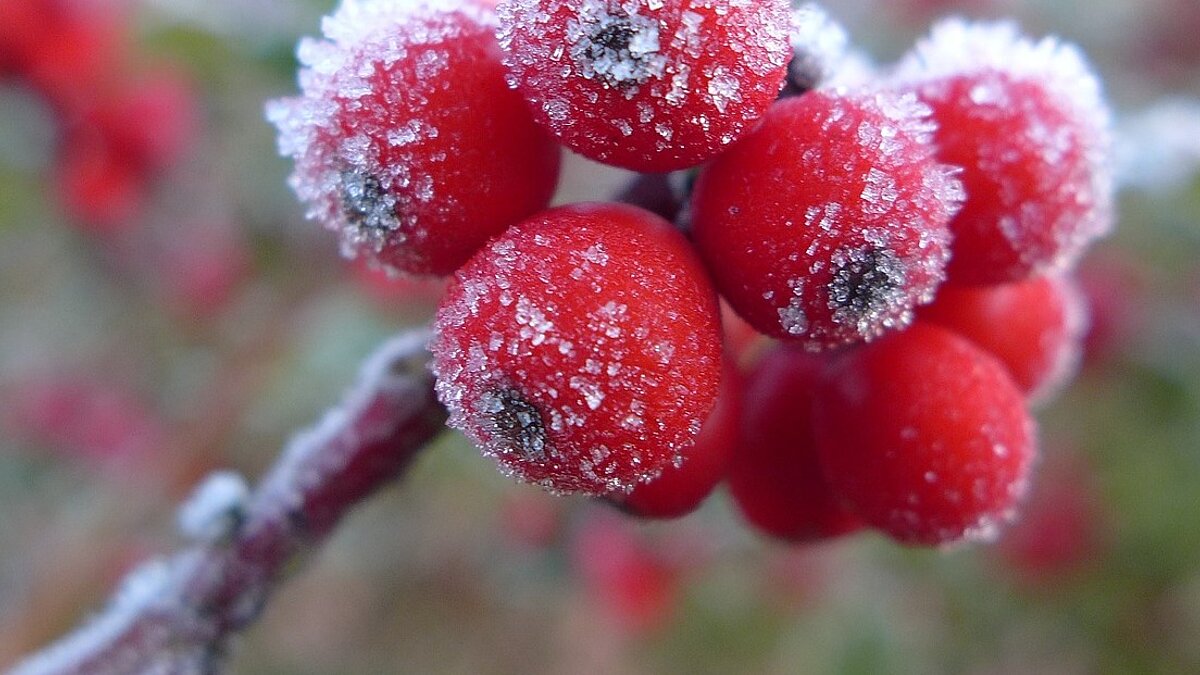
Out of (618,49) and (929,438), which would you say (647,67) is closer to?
(618,49)

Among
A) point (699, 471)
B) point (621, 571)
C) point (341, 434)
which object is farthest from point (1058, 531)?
point (341, 434)

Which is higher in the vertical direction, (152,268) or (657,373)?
(657,373)

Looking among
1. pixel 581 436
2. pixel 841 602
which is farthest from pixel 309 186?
pixel 841 602

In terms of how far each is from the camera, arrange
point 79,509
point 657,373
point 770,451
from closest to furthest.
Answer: point 657,373
point 770,451
point 79,509

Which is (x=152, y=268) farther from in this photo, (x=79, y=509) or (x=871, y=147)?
(x=871, y=147)

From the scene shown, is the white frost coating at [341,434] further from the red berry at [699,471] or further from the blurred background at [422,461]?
the blurred background at [422,461]

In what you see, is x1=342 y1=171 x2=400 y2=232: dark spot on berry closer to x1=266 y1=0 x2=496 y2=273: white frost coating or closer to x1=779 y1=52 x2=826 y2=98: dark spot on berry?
x1=266 y1=0 x2=496 y2=273: white frost coating

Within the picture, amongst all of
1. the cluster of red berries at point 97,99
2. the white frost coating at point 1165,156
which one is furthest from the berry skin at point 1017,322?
the cluster of red berries at point 97,99
